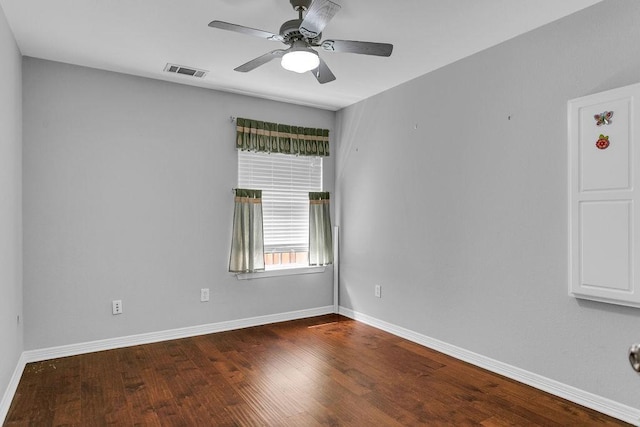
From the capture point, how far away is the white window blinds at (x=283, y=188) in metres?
4.65

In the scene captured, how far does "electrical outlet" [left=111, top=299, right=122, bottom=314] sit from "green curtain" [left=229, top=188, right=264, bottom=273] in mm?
1096

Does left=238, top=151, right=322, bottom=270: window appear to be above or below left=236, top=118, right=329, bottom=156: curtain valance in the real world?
below

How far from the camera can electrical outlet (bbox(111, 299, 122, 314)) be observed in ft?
12.6

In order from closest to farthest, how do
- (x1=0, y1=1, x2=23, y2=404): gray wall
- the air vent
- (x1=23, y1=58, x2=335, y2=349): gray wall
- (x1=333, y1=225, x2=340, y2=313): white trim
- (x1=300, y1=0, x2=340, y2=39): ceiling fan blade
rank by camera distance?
(x1=300, y1=0, x2=340, y2=39): ceiling fan blade → (x1=0, y1=1, x2=23, y2=404): gray wall → (x1=23, y1=58, x2=335, y2=349): gray wall → the air vent → (x1=333, y1=225, x2=340, y2=313): white trim

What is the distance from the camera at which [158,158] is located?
13.3ft

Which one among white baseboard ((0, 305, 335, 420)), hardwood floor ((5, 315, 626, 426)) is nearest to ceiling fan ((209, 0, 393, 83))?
hardwood floor ((5, 315, 626, 426))

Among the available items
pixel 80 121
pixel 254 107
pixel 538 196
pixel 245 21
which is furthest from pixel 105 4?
pixel 538 196

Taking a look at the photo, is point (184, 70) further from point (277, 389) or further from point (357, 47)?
point (277, 389)

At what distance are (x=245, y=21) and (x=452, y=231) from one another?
2397 mm

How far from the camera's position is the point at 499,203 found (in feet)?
10.7

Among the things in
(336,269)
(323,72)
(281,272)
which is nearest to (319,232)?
(336,269)

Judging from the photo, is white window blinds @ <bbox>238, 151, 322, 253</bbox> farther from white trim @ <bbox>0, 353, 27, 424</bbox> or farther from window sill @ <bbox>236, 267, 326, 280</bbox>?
white trim @ <bbox>0, 353, 27, 424</bbox>

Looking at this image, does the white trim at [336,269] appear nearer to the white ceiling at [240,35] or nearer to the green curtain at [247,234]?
the green curtain at [247,234]

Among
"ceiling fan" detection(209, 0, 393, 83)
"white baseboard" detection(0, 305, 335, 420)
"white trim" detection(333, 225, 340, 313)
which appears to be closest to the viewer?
"ceiling fan" detection(209, 0, 393, 83)
